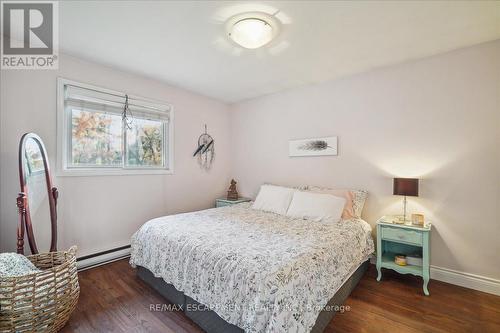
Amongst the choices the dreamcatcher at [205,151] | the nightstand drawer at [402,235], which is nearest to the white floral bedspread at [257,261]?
the nightstand drawer at [402,235]

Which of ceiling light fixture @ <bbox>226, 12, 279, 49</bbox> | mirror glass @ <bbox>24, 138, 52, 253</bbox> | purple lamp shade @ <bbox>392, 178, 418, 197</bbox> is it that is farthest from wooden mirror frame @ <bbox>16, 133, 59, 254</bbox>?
purple lamp shade @ <bbox>392, 178, 418, 197</bbox>

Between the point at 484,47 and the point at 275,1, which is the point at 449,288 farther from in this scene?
the point at 275,1

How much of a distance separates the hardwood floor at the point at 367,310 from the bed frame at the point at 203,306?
0.19ft

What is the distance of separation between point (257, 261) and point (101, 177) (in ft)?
7.82

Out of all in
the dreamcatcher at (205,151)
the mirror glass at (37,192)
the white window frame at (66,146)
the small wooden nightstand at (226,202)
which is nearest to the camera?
the mirror glass at (37,192)

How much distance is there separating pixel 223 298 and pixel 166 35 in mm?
2307

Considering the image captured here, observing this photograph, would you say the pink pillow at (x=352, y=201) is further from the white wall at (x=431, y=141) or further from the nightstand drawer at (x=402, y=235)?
the nightstand drawer at (x=402, y=235)

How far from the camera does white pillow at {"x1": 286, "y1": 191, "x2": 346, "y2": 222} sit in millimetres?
2584

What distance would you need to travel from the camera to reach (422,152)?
255cm

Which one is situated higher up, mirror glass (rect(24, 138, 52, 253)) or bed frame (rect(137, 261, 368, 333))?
mirror glass (rect(24, 138, 52, 253))

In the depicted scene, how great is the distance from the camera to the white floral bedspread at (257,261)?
1.33 m

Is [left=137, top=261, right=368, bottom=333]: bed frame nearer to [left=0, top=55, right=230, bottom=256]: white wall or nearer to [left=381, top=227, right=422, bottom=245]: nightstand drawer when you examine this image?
[left=381, top=227, right=422, bottom=245]: nightstand drawer

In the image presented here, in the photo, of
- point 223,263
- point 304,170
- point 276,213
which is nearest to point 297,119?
point 304,170
